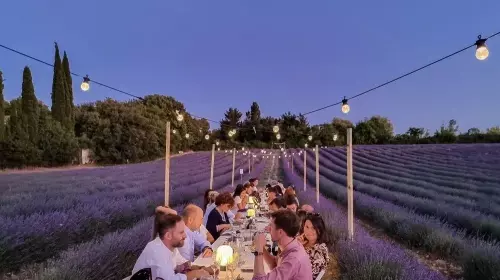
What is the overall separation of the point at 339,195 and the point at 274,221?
9.79 meters

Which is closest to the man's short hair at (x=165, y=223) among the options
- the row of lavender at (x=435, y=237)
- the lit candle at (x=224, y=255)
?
the lit candle at (x=224, y=255)

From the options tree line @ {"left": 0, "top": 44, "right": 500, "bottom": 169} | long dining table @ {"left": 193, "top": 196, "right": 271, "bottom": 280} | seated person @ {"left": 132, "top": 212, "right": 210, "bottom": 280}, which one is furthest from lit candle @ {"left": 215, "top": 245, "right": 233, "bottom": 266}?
tree line @ {"left": 0, "top": 44, "right": 500, "bottom": 169}

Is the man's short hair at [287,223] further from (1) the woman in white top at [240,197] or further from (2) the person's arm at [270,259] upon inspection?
(1) the woman in white top at [240,197]

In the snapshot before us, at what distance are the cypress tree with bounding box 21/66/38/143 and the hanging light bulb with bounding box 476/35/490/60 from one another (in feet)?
100

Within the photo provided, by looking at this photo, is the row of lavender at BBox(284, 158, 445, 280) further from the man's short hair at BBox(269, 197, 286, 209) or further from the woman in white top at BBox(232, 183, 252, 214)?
the woman in white top at BBox(232, 183, 252, 214)

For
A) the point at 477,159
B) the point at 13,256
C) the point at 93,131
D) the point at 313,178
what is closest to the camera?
the point at 13,256

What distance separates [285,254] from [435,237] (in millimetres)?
4326

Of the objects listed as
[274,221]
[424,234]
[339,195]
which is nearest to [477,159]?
[339,195]

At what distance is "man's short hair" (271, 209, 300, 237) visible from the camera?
2.86 m

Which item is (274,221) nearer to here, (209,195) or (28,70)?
(209,195)

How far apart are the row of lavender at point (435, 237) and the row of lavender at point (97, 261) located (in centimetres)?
376

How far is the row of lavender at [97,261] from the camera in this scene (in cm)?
339

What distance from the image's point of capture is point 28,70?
30.0m

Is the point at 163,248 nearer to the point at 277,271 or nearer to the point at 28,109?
the point at 277,271
